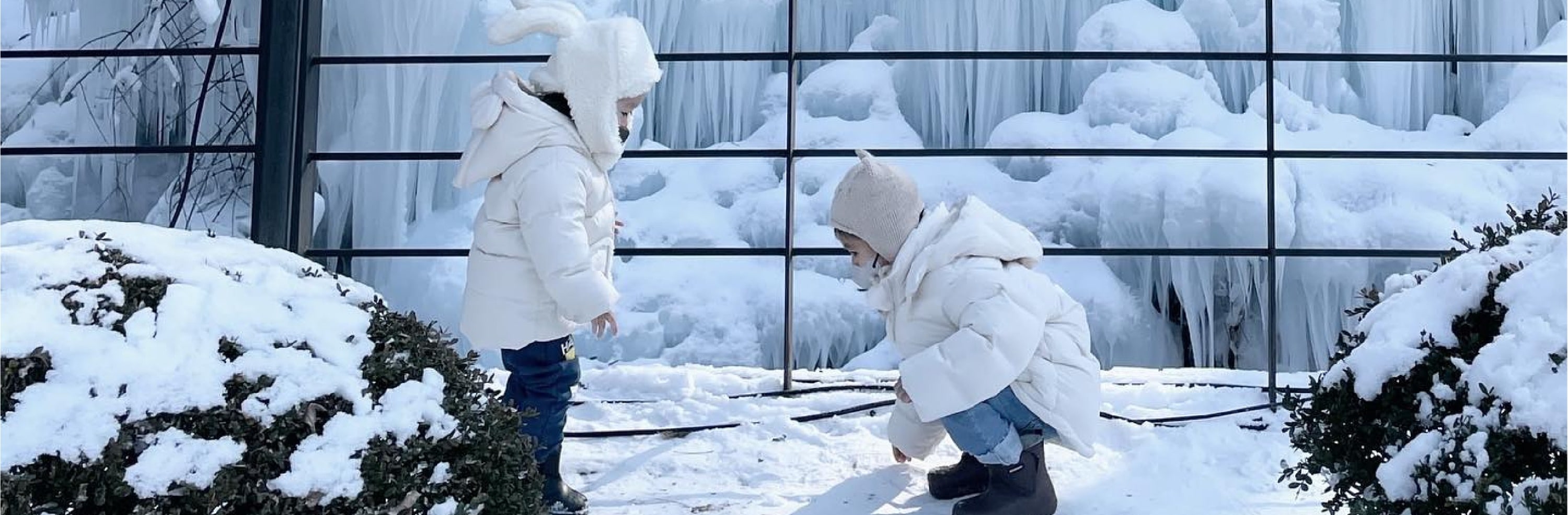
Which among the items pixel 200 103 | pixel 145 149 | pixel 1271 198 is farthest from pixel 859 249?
pixel 200 103

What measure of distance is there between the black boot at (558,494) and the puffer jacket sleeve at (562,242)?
1.10 ft

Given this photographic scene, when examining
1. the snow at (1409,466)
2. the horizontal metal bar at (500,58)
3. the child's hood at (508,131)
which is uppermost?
the horizontal metal bar at (500,58)

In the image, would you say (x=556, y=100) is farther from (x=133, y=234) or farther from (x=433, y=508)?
(x=433, y=508)

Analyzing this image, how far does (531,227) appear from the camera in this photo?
266 centimetres

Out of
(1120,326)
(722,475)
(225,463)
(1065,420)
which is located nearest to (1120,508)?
(1065,420)

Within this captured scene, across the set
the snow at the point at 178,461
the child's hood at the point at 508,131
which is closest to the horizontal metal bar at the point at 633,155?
the child's hood at the point at 508,131

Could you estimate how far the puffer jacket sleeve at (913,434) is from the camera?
2.86 m

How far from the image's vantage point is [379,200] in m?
5.03

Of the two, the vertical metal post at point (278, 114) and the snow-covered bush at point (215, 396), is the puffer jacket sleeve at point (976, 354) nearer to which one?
the snow-covered bush at point (215, 396)

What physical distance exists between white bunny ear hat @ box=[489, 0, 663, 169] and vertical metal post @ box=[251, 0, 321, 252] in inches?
52.6

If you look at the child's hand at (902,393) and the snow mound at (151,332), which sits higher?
the snow mound at (151,332)

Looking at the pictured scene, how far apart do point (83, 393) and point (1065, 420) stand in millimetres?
1814

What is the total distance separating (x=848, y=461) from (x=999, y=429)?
0.73 meters

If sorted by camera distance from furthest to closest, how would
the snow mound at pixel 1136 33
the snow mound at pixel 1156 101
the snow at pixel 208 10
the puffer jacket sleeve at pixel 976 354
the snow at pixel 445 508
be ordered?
the snow mound at pixel 1156 101, the snow mound at pixel 1136 33, the snow at pixel 208 10, the puffer jacket sleeve at pixel 976 354, the snow at pixel 445 508
